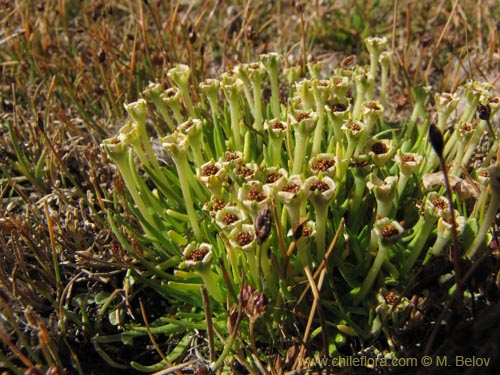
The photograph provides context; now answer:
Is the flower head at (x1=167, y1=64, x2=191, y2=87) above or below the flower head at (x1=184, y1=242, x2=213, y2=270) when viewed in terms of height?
above

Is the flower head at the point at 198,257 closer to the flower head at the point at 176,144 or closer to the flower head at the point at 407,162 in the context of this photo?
the flower head at the point at 176,144

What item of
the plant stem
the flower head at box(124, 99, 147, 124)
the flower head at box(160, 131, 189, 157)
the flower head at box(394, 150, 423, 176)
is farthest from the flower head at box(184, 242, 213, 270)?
the flower head at box(394, 150, 423, 176)

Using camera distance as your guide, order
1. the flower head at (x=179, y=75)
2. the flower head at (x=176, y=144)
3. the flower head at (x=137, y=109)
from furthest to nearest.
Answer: the flower head at (x=179, y=75), the flower head at (x=137, y=109), the flower head at (x=176, y=144)

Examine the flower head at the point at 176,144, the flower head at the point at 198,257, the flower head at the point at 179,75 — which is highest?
the flower head at the point at 179,75

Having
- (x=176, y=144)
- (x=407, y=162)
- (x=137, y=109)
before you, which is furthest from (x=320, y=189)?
(x=137, y=109)

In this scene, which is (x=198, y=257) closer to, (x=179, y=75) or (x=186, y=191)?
(x=186, y=191)

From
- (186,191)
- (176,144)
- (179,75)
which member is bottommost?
(186,191)

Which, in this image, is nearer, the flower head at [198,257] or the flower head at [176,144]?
the flower head at [198,257]

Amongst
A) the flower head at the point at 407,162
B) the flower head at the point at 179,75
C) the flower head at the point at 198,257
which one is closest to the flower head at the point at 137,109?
the flower head at the point at 179,75

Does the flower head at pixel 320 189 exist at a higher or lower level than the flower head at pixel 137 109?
lower

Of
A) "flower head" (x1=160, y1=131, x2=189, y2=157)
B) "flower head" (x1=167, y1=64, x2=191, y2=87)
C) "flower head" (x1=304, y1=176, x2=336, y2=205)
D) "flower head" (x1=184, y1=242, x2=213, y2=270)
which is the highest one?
"flower head" (x1=167, y1=64, x2=191, y2=87)

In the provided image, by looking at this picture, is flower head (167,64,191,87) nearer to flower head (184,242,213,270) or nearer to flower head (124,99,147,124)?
flower head (124,99,147,124)
